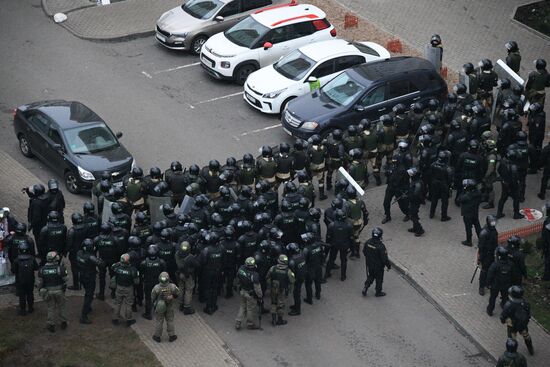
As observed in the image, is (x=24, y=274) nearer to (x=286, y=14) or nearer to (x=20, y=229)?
(x=20, y=229)

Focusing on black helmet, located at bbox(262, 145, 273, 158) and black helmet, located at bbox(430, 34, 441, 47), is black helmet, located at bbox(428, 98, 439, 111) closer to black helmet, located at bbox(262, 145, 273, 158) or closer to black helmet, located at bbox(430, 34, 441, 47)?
black helmet, located at bbox(430, 34, 441, 47)

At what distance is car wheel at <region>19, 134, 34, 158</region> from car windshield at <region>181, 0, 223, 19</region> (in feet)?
23.2

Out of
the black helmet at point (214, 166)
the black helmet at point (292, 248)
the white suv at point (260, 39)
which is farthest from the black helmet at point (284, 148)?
the white suv at point (260, 39)

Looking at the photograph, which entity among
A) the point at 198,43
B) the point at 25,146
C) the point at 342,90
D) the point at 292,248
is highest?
the point at 292,248

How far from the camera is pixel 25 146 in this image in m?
27.6

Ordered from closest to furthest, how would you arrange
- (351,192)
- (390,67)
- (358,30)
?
(351,192) → (390,67) → (358,30)

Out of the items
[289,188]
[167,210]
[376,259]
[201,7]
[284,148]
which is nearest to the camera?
[376,259]

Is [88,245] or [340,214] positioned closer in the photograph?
[88,245]

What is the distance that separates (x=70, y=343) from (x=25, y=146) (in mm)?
7930

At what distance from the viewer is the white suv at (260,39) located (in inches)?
1205

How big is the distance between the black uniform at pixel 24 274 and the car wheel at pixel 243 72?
11.0 metres

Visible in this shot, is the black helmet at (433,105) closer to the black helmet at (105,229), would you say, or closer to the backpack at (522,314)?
the backpack at (522,314)

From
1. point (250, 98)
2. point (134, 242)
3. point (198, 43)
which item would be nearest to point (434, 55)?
point (250, 98)

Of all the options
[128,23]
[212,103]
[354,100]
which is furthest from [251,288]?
[128,23]
